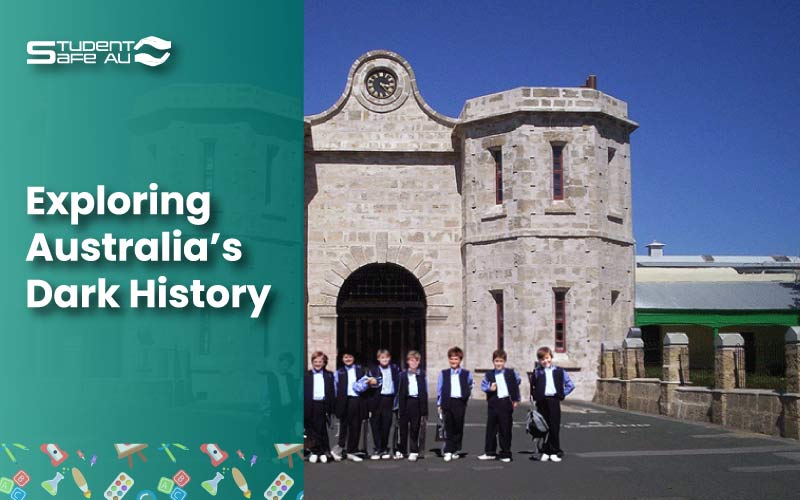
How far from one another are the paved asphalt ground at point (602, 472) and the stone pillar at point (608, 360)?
7310mm

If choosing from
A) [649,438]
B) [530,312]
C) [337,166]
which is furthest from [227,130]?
[649,438]

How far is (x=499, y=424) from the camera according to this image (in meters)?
14.1

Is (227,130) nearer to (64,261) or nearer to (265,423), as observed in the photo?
(265,423)

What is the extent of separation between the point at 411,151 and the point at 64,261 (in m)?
18.2

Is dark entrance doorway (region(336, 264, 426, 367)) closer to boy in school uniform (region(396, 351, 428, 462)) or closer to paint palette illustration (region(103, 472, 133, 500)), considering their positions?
boy in school uniform (region(396, 351, 428, 462))

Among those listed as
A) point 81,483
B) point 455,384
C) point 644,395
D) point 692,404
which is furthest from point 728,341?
point 81,483

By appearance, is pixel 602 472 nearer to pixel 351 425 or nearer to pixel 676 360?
pixel 351 425

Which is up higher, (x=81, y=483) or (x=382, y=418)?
(x=382, y=418)

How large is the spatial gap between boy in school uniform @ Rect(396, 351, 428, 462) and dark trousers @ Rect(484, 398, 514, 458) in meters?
0.99

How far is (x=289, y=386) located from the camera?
51.0 ft

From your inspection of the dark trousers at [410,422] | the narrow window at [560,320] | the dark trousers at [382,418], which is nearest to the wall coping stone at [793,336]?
the dark trousers at [410,422]

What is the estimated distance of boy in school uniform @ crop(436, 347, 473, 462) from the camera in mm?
14125

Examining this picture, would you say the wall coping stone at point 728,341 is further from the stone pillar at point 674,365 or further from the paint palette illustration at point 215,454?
the paint palette illustration at point 215,454

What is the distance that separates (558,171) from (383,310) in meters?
6.50
